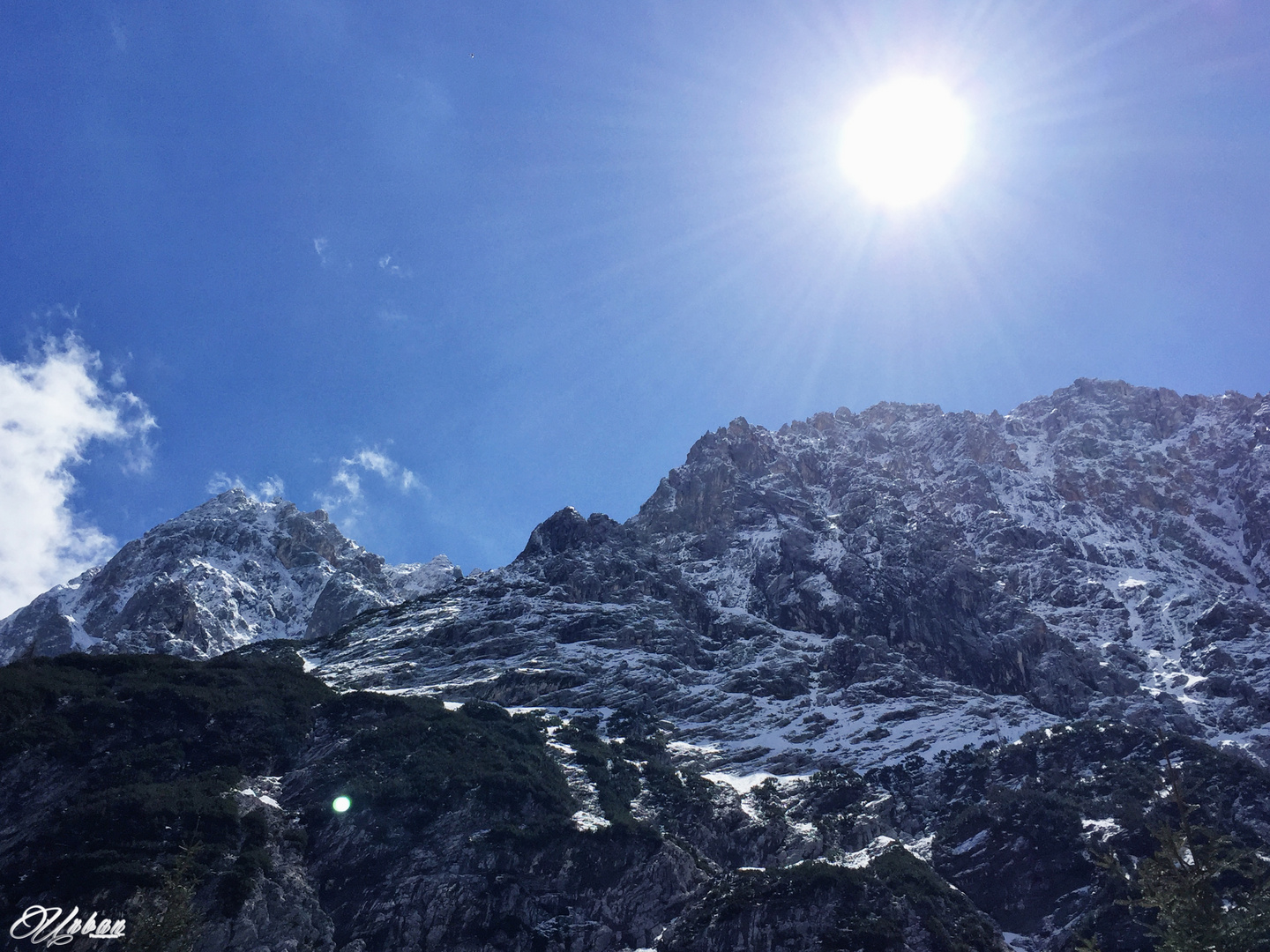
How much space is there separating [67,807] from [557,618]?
83.8m

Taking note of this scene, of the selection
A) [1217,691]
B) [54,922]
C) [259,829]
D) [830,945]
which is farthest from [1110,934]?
[1217,691]

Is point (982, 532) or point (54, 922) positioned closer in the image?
point (54, 922)

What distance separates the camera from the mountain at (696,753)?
6028cm

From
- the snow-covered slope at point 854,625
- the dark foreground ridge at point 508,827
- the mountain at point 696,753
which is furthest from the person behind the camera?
the snow-covered slope at point 854,625

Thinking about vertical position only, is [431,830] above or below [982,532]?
below

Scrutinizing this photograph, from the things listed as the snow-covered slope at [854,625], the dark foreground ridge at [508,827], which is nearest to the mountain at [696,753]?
the dark foreground ridge at [508,827]

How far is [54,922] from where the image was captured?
164ft

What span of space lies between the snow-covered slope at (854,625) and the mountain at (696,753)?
2.14 feet

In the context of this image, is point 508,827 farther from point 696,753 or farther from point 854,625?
point 854,625

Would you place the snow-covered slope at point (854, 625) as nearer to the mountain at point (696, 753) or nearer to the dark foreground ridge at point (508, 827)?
the mountain at point (696, 753)

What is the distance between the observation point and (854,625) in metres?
149

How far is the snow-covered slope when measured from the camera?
395ft

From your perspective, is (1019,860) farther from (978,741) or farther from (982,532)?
(982,532)

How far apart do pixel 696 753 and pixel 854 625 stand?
166 feet
